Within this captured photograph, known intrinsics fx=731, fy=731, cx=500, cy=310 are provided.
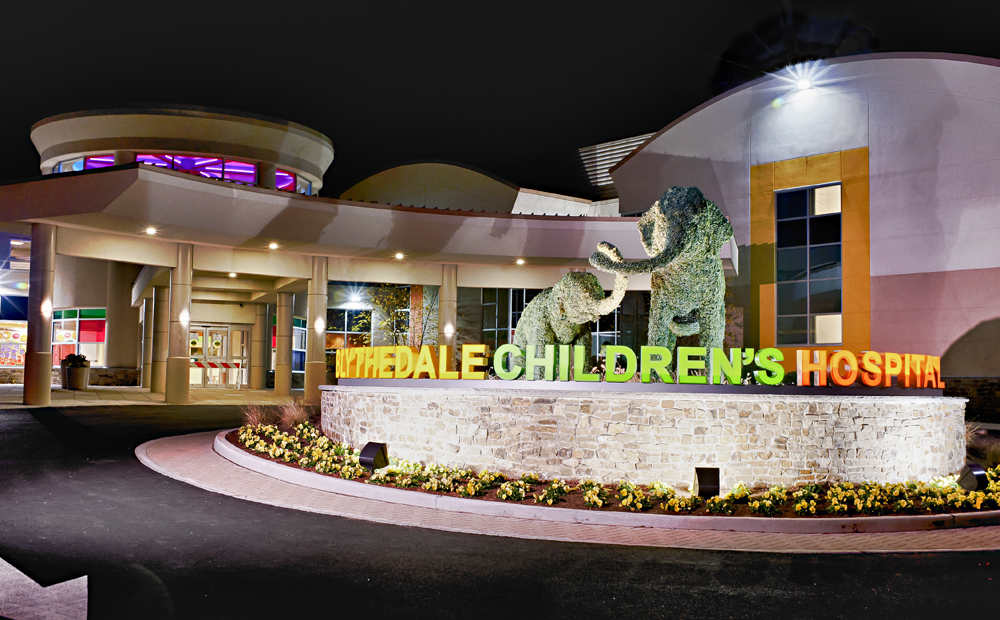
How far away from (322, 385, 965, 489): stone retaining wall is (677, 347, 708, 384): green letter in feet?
2.00

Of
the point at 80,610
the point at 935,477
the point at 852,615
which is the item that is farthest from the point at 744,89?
the point at 80,610

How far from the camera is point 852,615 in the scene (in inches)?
258

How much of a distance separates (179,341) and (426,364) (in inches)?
675

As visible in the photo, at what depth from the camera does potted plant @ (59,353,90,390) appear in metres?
32.0

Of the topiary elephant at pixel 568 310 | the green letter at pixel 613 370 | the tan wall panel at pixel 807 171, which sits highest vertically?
the tan wall panel at pixel 807 171

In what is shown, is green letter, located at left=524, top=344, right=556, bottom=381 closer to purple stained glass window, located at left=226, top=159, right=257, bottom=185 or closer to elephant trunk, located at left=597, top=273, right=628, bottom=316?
elephant trunk, located at left=597, top=273, right=628, bottom=316

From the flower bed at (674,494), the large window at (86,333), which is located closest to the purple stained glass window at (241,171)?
the large window at (86,333)

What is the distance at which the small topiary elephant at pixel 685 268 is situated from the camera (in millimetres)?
12914

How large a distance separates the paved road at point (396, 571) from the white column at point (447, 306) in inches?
859

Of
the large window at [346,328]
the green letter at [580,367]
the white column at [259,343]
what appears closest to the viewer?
the green letter at [580,367]

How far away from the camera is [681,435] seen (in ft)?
38.9

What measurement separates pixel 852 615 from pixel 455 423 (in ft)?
25.0

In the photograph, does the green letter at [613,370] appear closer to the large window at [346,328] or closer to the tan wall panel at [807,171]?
the tan wall panel at [807,171]

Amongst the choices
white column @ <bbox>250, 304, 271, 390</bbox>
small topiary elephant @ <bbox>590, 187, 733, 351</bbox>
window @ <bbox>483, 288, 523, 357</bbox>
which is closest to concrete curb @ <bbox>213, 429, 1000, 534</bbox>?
small topiary elephant @ <bbox>590, 187, 733, 351</bbox>
